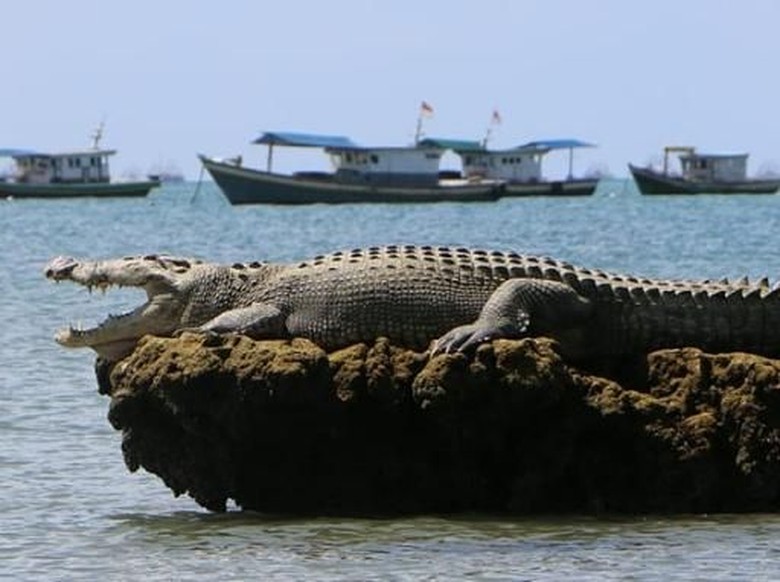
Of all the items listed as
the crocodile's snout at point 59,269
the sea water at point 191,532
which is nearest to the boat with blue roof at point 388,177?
the sea water at point 191,532

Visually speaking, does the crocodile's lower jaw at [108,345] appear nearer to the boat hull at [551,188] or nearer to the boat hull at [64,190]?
the boat hull at [551,188]

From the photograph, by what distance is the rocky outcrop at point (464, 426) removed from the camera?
1170 centimetres

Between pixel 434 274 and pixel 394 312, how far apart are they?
12.0 inches

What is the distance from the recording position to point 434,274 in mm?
12578

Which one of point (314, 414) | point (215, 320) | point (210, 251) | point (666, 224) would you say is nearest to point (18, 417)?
point (215, 320)

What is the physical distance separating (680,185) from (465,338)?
328 feet

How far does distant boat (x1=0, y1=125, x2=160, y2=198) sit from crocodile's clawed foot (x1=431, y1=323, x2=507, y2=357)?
98.5 m

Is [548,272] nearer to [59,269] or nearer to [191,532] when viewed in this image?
[191,532]

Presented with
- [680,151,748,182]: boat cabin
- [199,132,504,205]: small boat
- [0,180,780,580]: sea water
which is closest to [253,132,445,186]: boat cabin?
[199,132,504,205]: small boat

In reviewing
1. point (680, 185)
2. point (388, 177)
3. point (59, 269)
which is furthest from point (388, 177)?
point (59, 269)

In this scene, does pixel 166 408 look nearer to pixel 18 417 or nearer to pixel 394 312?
pixel 394 312

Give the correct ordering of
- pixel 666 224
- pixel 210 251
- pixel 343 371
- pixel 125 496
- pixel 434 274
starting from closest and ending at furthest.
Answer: pixel 343 371, pixel 434 274, pixel 125 496, pixel 210 251, pixel 666 224

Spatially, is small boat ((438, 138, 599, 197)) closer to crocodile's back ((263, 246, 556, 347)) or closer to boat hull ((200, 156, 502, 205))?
boat hull ((200, 156, 502, 205))

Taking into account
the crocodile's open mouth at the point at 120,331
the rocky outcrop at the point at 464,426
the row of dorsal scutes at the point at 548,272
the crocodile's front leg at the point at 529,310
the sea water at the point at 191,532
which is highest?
the row of dorsal scutes at the point at 548,272
